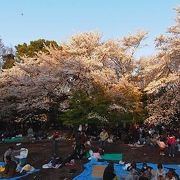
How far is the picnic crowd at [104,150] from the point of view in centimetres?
1644

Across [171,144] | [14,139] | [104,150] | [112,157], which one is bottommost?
[112,157]

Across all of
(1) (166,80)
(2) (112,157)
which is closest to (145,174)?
(2) (112,157)

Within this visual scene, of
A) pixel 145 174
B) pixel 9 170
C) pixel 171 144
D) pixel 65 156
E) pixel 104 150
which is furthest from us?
pixel 104 150

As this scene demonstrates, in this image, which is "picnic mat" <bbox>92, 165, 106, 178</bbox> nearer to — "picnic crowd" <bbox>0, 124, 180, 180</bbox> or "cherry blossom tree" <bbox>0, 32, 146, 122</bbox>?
"picnic crowd" <bbox>0, 124, 180, 180</bbox>

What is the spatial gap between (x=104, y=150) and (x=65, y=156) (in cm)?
265

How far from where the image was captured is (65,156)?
2369 cm

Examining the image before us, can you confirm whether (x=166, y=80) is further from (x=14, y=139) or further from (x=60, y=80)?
(x=14, y=139)

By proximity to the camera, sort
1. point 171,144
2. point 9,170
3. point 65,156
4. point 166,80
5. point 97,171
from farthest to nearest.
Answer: point 166,80 < point 65,156 < point 171,144 < point 9,170 < point 97,171

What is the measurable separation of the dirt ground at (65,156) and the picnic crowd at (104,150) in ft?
1.40

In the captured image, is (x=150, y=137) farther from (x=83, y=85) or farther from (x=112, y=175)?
(x=112, y=175)

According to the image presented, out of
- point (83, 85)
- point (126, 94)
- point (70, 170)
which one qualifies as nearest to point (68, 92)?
point (83, 85)

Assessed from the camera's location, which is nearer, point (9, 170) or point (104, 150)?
point (9, 170)

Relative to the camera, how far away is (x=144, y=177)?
1480 cm

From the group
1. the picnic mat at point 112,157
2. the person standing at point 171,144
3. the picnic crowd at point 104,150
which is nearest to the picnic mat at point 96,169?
the picnic crowd at point 104,150
